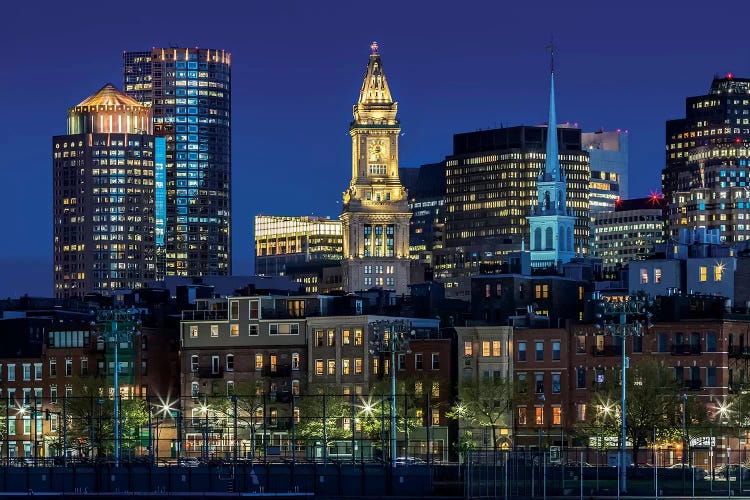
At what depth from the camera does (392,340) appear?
16625 cm

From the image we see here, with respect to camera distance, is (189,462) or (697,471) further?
(189,462)

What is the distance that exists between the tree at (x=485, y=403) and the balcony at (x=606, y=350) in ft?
22.6

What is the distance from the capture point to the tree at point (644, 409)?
17000 cm

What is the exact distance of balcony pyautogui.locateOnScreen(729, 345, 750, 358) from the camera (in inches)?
7170

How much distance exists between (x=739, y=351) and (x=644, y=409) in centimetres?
1573

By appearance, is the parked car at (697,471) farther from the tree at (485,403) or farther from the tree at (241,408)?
the tree at (241,408)

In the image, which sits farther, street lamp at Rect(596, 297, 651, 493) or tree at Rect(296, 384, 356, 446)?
tree at Rect(296, 384, 356, 446)

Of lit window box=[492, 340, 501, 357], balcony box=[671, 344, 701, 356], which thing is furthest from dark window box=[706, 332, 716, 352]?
lit window box=[492, 340, 501, 357]

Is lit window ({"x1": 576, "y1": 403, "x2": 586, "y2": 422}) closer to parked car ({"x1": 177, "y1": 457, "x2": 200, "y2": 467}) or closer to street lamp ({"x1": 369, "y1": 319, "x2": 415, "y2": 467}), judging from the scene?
street lamp ({"x1": 369, "y1": 319, "x2": 415, "y2": 467})

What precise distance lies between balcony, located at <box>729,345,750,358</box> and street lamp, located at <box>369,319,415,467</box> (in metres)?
24.0

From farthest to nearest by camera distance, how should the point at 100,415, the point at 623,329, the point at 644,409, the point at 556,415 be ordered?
the point at 100,415 < the point at 556,415 < the point at 644,409 < the point at 623,329

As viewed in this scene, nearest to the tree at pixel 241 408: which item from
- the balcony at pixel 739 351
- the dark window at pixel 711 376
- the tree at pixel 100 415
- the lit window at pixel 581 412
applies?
the tree at pixel 100 415

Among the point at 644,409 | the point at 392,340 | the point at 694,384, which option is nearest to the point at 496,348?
the point at 694,384

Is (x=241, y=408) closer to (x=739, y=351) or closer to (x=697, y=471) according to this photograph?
(x=739, y=351)
